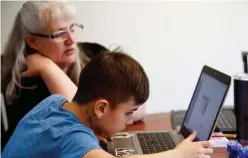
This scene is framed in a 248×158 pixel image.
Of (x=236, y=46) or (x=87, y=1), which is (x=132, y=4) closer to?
(x=87, y=1)

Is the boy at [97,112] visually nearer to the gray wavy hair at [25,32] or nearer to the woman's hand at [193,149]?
the woman's hand at [193,149]

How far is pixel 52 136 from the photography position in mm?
1080

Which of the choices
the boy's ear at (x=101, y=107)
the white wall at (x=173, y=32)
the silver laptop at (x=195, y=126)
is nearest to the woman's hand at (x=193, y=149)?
the silver laptop at (x=195, y=126)

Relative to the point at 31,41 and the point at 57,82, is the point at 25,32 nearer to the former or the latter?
the point at 31,41

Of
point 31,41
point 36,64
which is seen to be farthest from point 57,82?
point 31,41

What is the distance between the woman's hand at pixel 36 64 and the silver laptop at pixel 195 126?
0.58 meters

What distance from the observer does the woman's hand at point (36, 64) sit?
1954 mm

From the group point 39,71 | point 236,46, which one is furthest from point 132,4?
point 39,71

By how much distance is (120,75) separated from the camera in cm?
113

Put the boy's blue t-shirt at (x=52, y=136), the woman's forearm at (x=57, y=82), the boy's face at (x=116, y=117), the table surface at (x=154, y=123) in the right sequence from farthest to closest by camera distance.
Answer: the woman's forearm at (x=57, y=82)
the table surface at (x=154, y=123)
the boy's face at (x=116, y=117)
the boy's blue t-shirt at (x=52, y=136)

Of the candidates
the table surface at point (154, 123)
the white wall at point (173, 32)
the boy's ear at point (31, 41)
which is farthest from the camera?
the white wall at point (173, 32)

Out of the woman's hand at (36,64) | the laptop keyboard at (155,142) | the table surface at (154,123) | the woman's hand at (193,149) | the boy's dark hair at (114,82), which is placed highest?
the boy's dark hair at (114,82)

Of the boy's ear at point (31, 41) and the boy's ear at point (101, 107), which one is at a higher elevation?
the boy's ear at point (101, 107)

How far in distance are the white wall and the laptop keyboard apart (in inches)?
41.8
